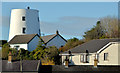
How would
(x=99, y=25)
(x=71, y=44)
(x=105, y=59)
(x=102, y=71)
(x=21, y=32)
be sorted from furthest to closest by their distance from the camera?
(x=21, y=32), (x=99, y=25), (x=71, y=44), (x=105, y=59), (x=102, y=71)

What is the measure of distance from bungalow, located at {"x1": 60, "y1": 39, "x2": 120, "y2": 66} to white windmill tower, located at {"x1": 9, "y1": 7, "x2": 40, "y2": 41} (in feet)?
55.0

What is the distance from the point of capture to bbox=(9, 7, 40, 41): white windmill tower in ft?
181

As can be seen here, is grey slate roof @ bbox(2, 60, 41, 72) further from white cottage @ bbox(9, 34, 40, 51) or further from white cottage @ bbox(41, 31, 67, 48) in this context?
white cottage @ bbox(41, 31, 67, 48)

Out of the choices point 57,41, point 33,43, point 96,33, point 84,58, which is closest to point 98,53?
point 84,58

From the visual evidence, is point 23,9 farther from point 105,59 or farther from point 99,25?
point 105,59

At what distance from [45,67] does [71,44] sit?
15.1m

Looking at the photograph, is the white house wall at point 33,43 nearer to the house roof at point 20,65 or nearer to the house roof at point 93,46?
the house roof at point 93,46

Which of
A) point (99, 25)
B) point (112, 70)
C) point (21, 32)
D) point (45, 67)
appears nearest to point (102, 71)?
point (112, 70)

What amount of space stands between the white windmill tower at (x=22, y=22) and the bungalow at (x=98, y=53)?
16.7 metres

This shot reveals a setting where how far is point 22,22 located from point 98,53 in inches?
835

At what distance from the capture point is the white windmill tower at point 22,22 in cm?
5531

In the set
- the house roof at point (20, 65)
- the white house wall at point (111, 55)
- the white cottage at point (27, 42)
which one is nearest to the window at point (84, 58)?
the white house wall at point (111, 55)

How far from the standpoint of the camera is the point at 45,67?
32.1 metres

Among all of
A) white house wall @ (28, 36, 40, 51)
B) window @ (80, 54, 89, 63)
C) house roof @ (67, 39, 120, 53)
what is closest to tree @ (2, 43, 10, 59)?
white house wall @ (28, 36, 40, 51)
